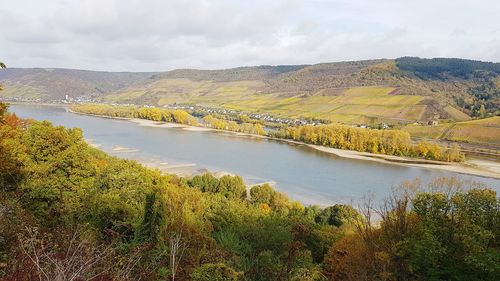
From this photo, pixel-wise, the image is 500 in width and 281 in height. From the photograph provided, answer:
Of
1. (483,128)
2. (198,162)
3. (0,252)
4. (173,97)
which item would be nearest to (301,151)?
(198,162)

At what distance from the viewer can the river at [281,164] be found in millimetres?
42156

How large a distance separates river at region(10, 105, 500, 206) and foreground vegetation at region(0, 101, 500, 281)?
19886 mm

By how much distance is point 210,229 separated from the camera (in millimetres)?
18719

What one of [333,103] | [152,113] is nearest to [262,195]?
[152,113]

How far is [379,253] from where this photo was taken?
45.2 ft

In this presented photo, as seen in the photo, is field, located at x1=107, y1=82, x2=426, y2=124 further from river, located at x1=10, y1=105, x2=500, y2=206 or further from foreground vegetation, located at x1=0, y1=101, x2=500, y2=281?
foreground vegetation, located at x1=0, y1=101, x2=500, y2=281

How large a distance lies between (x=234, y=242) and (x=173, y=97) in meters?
186

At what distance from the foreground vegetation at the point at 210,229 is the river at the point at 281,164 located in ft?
65.2

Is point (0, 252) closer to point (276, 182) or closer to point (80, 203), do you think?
point (80, 203)

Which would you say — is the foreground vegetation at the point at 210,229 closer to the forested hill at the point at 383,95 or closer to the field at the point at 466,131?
the field at the point at 466,131

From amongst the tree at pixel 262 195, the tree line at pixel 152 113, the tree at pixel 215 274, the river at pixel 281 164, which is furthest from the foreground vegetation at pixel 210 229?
the tree line at pixel 152 113

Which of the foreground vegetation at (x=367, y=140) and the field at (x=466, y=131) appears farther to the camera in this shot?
the field at (x=466, y=131)

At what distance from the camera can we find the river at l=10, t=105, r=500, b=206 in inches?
1660

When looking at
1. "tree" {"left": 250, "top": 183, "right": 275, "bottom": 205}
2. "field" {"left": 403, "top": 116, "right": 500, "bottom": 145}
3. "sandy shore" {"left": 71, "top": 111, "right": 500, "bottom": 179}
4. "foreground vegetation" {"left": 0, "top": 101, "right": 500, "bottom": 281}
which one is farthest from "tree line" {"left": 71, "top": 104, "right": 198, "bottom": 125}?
"foreground vegetation" {"left": 0, "top": 101, "right": 500, "bottom": 281}
